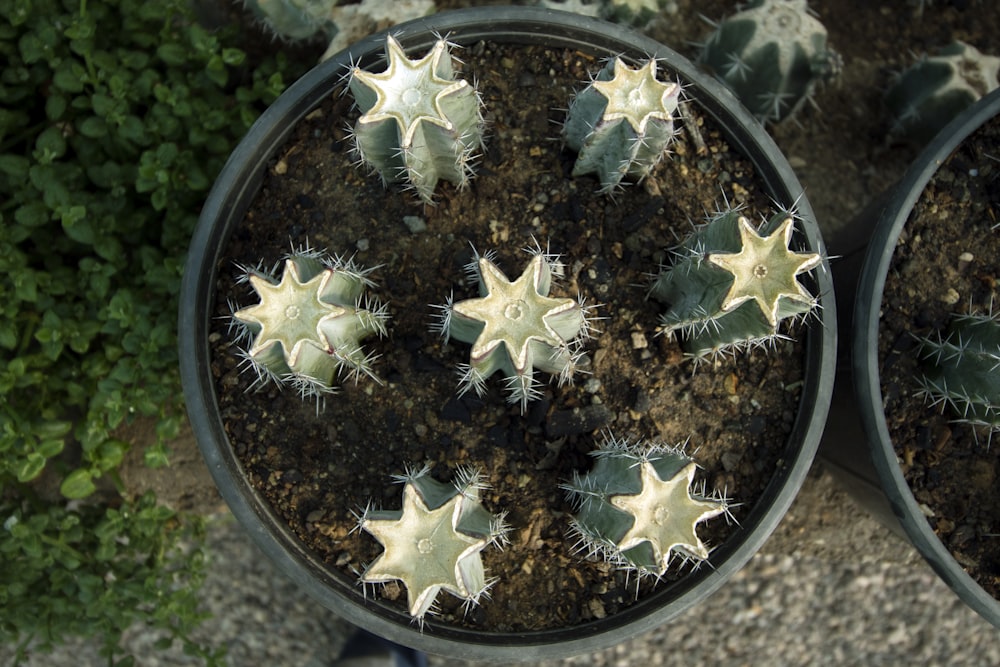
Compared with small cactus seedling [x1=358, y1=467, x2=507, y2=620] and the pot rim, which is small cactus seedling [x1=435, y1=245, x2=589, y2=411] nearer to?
small cactus seedling [x1=358, y1=467, x2=507, y2=620]

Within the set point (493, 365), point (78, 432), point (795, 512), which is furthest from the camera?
point (795, 512)

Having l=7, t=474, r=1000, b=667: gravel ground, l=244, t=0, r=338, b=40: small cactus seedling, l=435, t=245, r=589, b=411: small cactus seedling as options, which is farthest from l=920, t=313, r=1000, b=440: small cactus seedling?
l=244, t=0, r=338, b=40: small cactus seedling

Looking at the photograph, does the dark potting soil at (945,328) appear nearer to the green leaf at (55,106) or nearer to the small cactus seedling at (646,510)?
the small cactus seedling at (646,510)

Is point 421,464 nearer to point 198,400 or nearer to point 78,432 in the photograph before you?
point 198,400

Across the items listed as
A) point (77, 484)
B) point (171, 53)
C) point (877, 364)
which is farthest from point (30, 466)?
point (877, 364)

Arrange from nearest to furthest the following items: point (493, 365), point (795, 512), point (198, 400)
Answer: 1. point (493, 365)
2. point (198, 400)
3. point (795, 512)

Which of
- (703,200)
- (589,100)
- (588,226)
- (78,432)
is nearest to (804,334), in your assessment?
(703,200)

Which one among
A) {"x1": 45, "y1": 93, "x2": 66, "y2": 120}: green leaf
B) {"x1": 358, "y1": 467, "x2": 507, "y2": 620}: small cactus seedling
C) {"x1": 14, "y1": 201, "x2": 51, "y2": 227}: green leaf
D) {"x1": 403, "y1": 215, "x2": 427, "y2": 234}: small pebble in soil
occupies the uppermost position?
{"x1": 45, "y1": 93, "x2": 66, "y2": 120}: green leaf
